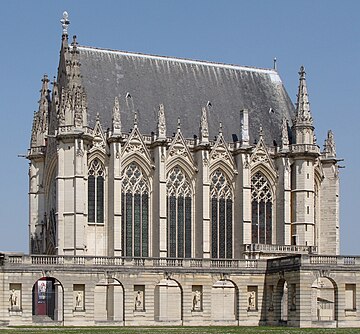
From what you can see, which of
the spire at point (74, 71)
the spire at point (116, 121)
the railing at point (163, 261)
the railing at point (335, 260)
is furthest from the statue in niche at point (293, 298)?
the spire at point (74, 71)

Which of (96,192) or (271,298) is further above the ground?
(96,192)

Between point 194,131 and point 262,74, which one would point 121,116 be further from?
point 262,74

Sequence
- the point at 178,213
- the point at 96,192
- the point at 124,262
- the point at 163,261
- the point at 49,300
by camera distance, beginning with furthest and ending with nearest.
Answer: the point at 178,213
the point at 96,192
the point at 49,300
the point at 163,261
the point at 124,262

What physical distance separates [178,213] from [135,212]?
421 centimetres

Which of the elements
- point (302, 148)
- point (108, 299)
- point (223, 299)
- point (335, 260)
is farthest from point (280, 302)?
point (302, 148)

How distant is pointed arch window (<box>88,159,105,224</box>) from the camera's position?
87.9 meters

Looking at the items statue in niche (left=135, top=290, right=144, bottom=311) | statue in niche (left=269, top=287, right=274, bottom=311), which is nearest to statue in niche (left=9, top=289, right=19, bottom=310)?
statue in niche (left=135, top=290, right=144, bottom=311)

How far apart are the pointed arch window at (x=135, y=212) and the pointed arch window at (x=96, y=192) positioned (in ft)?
6.62

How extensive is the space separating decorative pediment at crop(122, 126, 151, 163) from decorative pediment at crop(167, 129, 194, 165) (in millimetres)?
2242

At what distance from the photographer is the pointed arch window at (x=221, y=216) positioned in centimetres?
9356

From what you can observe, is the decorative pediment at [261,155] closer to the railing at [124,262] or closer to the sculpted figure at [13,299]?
the railing at [124,262]

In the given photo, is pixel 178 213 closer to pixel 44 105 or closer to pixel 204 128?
pixel 204 128

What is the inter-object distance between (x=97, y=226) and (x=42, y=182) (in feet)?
32.0

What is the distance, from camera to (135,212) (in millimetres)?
90125
